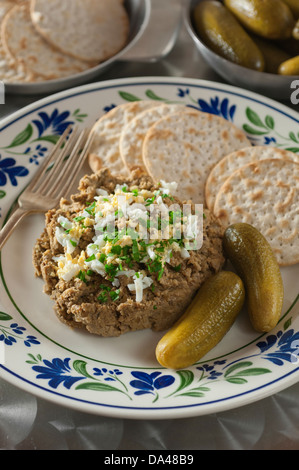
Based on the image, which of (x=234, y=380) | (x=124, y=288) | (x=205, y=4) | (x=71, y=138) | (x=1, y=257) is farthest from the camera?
(x=205, y=4)

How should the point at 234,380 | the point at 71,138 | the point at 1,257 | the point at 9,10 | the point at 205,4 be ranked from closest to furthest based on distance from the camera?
the point at 234,380, the point at 1,257, the point at 71,138, the point at 205,4, the point at 9,10

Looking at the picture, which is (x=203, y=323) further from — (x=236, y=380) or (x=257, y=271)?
(x=257, y=271)

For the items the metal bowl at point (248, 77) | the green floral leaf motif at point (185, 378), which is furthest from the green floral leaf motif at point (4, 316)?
the metal bowl at point (248, 77)

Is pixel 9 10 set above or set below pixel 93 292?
above

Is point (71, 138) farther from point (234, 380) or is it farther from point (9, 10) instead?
point (234, 380)

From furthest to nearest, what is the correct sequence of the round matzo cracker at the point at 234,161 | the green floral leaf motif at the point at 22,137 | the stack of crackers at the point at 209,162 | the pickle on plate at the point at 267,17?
the pickle on plate at the point at 267,17 < the green floral leaf motif at the point at 22,137 < the round matzo cracker at the point at 234,161 < the stack of crackers at the point at 209,162

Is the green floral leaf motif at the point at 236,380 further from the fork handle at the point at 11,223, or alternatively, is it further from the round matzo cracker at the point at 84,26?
the round matzo cracker at the point at 84,26

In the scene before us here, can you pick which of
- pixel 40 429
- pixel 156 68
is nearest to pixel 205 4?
pixel 156 68
